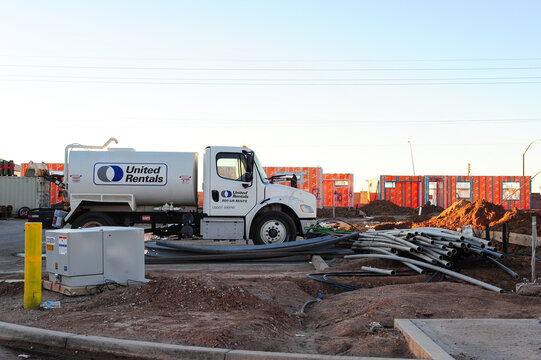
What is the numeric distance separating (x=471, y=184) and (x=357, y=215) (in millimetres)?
10509

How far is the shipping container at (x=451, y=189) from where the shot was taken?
41781 millimetres

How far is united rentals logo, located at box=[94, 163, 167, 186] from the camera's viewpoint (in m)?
15.1

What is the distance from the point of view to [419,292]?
26.1 ft

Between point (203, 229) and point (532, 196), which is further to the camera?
point (532, 196)

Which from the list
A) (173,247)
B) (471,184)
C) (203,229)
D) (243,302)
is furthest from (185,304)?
(471,184)

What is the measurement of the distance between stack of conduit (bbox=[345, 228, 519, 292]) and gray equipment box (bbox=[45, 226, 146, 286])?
16.3ft

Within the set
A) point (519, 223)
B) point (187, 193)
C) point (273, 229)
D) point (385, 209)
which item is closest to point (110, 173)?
point (187, 193)

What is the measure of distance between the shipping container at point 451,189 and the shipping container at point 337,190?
12.0ft

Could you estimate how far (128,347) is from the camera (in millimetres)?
5445

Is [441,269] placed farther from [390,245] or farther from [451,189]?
[451,189]

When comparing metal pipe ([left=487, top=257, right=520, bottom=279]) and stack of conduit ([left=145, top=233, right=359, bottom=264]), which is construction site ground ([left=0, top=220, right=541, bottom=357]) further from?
stack of conduit ([left=145, top=233, right=359, bottom=264])

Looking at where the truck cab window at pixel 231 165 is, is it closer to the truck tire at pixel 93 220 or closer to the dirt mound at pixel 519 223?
the truck tire at pixel 93 220

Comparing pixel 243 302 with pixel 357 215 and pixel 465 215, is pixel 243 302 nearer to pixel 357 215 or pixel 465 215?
pixel 465 215

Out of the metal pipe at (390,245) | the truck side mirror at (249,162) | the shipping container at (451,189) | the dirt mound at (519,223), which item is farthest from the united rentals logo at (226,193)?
the shipping container at (451,189)
